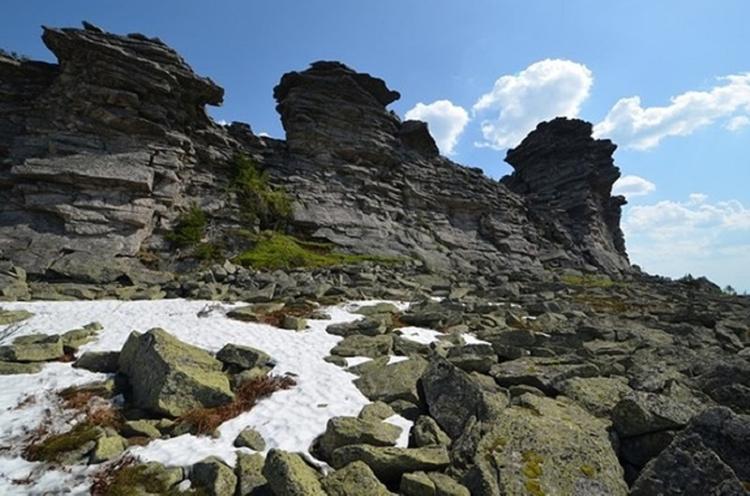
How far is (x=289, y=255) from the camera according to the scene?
31.8m

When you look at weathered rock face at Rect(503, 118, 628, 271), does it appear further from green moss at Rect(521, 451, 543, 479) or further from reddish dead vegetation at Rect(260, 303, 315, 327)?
green moss at Rect(521, 451, 543, 479)

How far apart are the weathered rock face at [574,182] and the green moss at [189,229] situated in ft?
157

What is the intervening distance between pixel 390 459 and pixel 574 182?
7286 centimetres

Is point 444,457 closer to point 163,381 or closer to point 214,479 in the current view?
point 214,479

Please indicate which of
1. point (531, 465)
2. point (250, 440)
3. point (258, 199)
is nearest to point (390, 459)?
point (531, 465)

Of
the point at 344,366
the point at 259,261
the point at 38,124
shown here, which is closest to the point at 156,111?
the point at 38,124

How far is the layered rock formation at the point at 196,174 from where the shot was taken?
91.4 feet

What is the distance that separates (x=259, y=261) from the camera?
3014 cm

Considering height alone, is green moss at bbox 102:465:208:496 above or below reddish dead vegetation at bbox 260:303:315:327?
below

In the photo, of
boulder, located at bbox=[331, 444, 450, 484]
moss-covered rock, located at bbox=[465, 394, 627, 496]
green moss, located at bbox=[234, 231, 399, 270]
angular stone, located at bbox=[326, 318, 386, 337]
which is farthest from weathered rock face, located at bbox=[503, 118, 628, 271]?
boulder, located at bbox=[331, 444, 450, 484]

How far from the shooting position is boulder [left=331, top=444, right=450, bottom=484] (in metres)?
5.77

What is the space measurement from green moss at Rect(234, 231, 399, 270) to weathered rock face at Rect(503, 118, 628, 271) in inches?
1487

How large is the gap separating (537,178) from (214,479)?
75485 mm

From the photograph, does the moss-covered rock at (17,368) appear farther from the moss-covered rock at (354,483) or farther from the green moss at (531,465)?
the green moss at (531,465)
